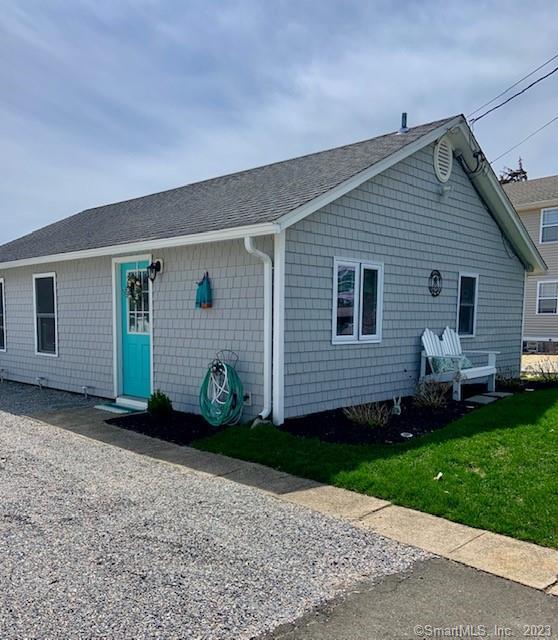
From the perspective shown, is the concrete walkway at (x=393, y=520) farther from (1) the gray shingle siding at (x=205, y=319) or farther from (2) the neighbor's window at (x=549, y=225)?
(2) the neighbor's window at (x=549, y=225)

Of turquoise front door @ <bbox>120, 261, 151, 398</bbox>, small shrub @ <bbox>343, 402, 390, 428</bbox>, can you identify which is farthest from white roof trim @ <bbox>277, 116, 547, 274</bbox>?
turquoise front door @ <bbox>120, 261, 151, 398</bbox>

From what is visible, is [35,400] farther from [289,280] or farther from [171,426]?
[289,280]

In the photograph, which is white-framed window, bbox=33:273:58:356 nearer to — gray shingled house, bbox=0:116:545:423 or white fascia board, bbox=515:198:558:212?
gray shingled house, bbox=0:116:545:423

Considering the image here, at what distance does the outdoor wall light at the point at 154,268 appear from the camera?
7629mm

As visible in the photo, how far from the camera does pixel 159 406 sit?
704 centimetres

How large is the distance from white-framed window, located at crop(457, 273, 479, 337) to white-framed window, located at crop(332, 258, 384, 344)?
271 centimetres

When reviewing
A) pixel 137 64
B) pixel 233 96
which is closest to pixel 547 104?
pixel 233 96

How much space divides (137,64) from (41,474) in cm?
728

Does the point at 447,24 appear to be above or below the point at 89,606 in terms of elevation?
above

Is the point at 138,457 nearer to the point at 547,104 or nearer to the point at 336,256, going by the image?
the point at 336,256

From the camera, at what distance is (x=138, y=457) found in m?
5.45

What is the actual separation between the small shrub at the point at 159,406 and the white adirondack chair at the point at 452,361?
438 cm

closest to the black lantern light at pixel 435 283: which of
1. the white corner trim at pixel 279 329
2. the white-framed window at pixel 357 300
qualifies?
the white-framed window at pixel 357 300

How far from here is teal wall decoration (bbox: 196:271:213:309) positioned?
6879 millimetres
